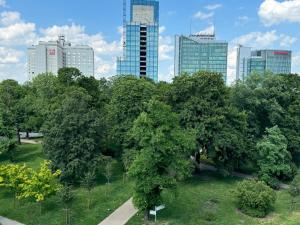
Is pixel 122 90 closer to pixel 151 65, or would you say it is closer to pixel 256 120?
pixel 256 120

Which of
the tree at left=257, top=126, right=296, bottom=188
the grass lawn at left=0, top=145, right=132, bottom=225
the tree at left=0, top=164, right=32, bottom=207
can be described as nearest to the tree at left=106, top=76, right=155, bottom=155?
the grass lawn at left=0, top=145, right=132, bottom=225

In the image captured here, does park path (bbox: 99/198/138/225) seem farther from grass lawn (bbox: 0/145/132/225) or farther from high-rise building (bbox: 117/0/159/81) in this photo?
high-rise building (bbox: 117/0/159/81)

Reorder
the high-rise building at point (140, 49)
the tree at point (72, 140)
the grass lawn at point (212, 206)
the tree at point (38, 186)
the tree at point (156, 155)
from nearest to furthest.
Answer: the tree at point (156, 155)
the tree at point (38, 186)
the grass lawn at point (212, 206)
the tree at point (72, 140)
the high-rise building at point (140, 49)

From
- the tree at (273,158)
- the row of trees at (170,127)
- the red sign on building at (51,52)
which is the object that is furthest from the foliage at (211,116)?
the red sign on building at (51,52)

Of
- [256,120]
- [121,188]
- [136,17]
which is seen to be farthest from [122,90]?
[136,17]

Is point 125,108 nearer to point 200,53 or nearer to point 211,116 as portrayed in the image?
point 211,116

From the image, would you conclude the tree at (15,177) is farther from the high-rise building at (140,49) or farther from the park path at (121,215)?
the high-rise building at (140,49)

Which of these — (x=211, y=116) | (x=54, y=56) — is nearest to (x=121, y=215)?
(x=211, y=116)
